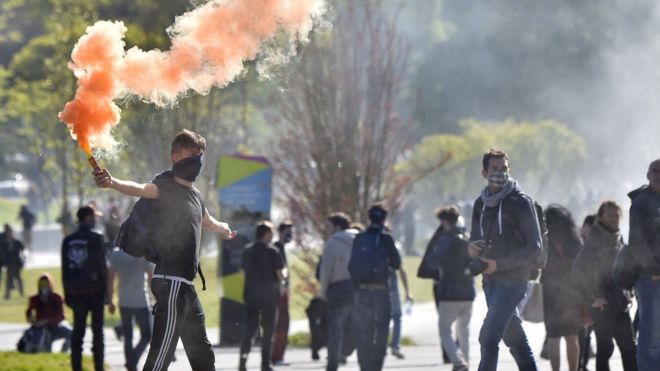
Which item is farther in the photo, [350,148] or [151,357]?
[350,148]

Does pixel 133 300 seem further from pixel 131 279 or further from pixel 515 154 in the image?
pixel 515 154

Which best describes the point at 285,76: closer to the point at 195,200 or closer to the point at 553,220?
the point at 195,200

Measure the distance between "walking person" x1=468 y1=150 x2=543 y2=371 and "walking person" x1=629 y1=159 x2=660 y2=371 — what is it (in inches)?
26.4

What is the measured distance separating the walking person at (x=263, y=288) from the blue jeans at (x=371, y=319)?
1.64m

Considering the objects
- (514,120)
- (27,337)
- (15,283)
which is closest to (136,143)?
(15,283)

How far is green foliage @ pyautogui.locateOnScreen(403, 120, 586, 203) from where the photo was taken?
182 ft

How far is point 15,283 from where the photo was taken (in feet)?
110

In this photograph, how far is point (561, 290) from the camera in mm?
12625

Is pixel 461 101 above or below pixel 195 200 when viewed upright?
above

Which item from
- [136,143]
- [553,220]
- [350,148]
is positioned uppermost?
[136,143]

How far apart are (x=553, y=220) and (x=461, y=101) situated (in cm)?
5825

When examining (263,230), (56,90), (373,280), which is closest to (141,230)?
(373,280)

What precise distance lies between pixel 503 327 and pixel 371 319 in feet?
10.7

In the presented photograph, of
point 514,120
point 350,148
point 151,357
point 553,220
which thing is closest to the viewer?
point 151,357
